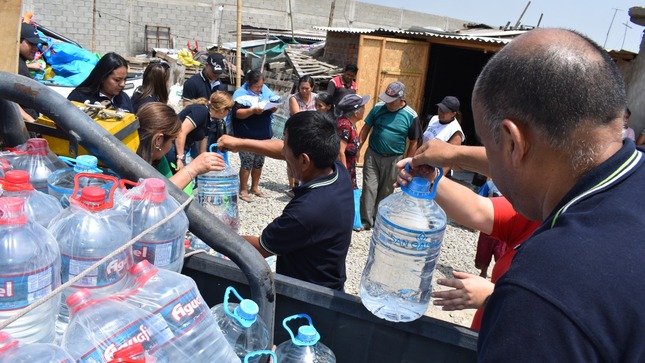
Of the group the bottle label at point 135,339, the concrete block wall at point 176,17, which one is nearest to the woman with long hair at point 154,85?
the bottle label at point 135,339

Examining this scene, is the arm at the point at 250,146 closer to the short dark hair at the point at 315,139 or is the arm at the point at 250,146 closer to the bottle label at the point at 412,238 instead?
the short dark hair at the point at 315,139

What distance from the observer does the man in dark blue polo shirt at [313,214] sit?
2.58 meters

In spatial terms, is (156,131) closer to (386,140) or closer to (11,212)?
(11,212)

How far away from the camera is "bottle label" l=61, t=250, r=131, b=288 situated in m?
1.34

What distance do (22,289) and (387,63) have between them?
9.79 m

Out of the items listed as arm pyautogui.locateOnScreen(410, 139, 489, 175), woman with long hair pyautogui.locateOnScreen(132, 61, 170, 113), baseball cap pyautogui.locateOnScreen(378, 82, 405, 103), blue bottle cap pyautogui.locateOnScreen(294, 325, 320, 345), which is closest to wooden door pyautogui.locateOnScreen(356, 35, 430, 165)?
baseball cap pyautogui.locateOnScreen(378, 82, 405, 103)

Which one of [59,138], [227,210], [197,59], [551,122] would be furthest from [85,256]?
[197,59]

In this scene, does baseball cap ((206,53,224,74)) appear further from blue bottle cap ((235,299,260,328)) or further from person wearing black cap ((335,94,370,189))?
blue bottle cap ((235,299,260,328))

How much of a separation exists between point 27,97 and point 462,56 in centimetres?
1566

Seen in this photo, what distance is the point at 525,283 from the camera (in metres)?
1.07

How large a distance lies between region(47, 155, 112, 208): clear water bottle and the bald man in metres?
1.37

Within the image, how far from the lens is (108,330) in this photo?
1.20 meters

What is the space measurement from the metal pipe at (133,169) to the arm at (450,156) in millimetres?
911

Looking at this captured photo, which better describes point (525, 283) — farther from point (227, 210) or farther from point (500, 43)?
point (500, 43)
